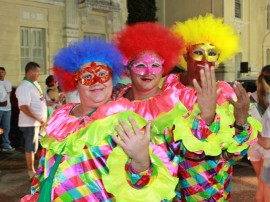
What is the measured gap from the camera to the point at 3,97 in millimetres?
6973

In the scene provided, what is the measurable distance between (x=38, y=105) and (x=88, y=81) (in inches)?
141

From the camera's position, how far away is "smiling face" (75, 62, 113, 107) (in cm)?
189

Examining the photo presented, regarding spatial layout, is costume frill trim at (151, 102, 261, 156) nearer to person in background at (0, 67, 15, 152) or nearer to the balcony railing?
person in background at (0, 67, 15, 152)

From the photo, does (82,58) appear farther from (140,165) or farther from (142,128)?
(140,165)

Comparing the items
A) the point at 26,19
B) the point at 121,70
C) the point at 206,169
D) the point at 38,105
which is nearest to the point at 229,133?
the point at 206,169

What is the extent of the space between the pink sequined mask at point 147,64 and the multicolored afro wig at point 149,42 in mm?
44

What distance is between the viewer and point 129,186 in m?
1.42

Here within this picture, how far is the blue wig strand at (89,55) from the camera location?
6.48 ft

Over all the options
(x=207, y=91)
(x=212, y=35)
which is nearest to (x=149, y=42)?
(x=212, y=35)

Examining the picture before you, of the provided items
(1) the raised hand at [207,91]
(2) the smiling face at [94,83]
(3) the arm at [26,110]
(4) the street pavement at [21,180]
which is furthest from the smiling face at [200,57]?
(3) the arm at [26,110]

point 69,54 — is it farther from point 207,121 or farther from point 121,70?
point 207,121

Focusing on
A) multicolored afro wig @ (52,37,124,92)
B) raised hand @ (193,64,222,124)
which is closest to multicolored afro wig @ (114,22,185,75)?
multicolored afro wig @ (52,37,124,92)

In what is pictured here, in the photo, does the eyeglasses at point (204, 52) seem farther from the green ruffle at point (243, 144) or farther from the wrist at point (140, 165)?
the wrist at point (140, 165)

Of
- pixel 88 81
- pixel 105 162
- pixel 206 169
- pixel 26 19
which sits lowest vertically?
pixel 206 169
